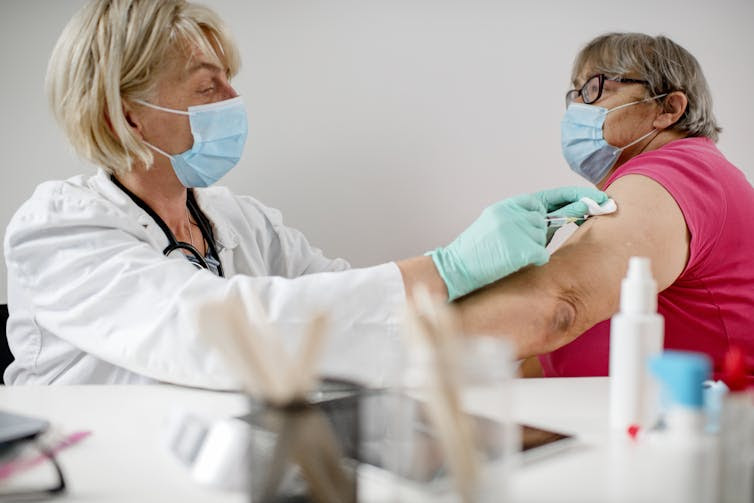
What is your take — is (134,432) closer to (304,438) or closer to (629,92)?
(304,438)

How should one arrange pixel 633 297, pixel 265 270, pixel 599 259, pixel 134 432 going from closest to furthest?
pixel 633 297
pixel 134 432
pixel 599 259
pixel 265 270

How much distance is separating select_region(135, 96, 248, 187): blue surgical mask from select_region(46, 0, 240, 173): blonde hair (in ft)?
0.21

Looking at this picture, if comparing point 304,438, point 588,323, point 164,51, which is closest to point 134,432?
point 304,438

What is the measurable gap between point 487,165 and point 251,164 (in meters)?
0.67

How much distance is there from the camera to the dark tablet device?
73 centimetres

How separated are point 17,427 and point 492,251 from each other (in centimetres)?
73

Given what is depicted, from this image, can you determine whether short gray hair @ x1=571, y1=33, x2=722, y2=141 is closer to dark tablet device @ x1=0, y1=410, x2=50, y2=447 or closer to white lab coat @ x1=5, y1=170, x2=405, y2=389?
white lab coat @ x1=5, y1=170, x2=405, y2=389

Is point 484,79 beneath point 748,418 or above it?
above

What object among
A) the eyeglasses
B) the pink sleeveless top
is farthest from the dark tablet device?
the eyeglasses

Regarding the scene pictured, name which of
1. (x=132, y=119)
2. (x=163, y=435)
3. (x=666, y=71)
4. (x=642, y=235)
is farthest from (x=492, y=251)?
(x=132, y=119)

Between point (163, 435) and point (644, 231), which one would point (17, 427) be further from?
point (644, 231)

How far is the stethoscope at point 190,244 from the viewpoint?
4.84ft

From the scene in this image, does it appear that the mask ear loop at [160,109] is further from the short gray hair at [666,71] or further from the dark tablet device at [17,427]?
the short gray hair at [666,71]

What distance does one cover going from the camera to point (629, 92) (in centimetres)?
154
